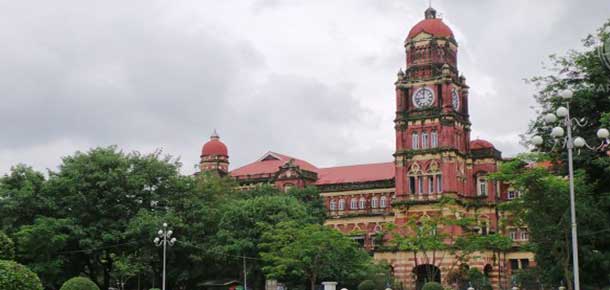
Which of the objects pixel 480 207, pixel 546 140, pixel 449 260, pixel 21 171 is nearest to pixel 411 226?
pixel 449 260

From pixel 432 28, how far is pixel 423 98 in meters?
6.31

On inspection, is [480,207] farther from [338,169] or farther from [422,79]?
[338,169]

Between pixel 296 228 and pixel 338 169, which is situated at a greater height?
pixel 338 169

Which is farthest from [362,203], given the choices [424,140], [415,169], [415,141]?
[424,140]

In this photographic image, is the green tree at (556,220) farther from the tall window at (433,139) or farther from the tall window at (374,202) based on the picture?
the tall window at (374,202)

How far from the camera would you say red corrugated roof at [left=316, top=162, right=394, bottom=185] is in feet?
262

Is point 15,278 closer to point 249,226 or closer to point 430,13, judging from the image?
point 249,226

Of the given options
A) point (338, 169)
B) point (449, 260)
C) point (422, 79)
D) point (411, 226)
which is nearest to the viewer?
point (411, 226)

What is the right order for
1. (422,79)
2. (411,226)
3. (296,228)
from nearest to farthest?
(296,228)
(411,226)
(422,79)

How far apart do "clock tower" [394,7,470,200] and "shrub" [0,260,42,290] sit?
48.4 metres

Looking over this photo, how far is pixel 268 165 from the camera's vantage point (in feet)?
285

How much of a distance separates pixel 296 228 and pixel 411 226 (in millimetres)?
9853

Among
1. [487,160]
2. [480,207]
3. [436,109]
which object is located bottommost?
[480,207]

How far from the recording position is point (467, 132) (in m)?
70.9
